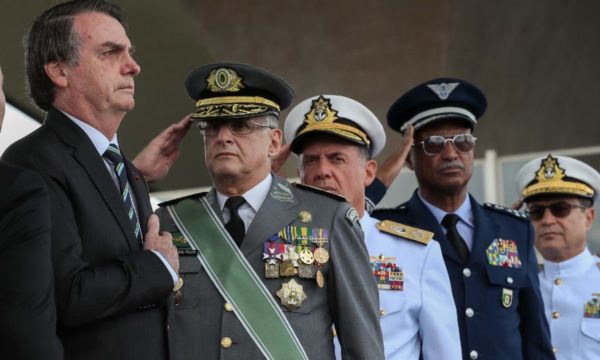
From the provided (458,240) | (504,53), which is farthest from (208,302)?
(504,53)

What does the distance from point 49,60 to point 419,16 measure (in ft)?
17.0

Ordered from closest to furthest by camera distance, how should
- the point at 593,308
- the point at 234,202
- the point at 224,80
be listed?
the point at 234,202 < the point at 224,80 < the point at 593,308

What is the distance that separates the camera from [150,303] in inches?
91.4

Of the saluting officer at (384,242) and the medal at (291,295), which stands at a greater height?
the saluting officer at (384,242)

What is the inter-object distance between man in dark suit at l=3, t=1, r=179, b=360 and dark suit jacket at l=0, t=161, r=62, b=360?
189 millimetres

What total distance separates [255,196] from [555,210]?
2270mm

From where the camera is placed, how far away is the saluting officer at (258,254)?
9.13ft

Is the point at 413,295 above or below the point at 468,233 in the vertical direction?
below

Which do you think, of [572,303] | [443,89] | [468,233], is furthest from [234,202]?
[572,303]

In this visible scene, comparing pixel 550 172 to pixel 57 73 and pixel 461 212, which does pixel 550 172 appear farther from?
pixel 57 73

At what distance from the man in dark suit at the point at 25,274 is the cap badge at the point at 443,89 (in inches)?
93.0

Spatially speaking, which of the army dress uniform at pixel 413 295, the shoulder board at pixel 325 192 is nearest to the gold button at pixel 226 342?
the shoulder board at pixel 325 192

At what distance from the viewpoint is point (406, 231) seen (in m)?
3.71

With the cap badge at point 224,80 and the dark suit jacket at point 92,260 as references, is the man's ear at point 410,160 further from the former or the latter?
the dark suit jacket at point 92,260
